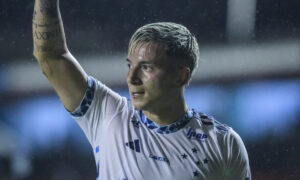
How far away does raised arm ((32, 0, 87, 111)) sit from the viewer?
2.40 ft

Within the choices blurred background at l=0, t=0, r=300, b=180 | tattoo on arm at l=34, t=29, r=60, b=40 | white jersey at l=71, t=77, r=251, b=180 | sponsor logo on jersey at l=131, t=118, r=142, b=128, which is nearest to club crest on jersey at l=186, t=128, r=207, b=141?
white jersey at l=71, t=77, r=251, b=180

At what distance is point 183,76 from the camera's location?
0.84m

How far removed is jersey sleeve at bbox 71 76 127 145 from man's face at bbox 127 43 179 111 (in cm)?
6

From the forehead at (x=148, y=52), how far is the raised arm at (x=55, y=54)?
4.6 inches

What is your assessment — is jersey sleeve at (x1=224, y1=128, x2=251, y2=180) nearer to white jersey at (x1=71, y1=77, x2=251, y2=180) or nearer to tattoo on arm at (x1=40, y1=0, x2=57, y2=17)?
white jersey at (x1=71, y1=77, x2=251, y2=180)

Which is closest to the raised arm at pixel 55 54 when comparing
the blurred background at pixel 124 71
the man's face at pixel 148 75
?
the man's face at pixel 148 75

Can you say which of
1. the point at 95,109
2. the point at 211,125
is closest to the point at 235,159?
the point at 211,125

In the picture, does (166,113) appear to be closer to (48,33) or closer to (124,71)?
(48,33)

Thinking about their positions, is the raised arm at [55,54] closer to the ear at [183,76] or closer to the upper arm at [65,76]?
the upper arm at [65,76]

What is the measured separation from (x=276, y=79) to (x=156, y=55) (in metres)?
2.14

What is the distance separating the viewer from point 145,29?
818 millimetres

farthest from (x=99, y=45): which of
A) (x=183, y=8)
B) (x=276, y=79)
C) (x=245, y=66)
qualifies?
(x=276, y=79)

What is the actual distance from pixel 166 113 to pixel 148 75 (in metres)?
0.10

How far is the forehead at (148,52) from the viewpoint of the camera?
0.78 meters
